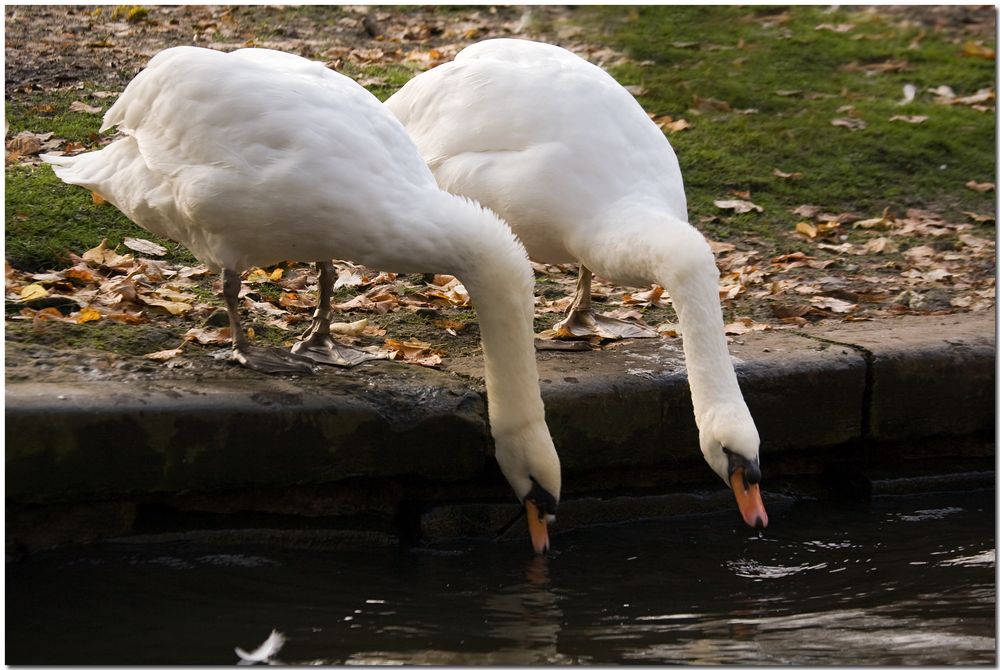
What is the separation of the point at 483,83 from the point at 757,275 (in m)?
2.01

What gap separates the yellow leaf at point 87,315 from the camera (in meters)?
5.03

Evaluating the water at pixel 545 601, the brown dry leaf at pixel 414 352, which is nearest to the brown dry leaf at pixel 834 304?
the water at pixel 545 601

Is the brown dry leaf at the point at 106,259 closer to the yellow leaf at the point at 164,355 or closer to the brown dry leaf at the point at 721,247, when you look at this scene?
the yellow leaf at the point at 164,355

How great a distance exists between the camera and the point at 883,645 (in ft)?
12.4

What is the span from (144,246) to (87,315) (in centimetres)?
120

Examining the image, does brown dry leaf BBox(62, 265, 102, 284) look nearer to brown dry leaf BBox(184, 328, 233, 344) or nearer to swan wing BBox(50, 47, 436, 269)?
swan wing BBox(50, 47, 436, 269)

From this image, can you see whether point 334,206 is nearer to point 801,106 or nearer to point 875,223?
point 875,223

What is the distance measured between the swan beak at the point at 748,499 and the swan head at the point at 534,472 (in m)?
0.65

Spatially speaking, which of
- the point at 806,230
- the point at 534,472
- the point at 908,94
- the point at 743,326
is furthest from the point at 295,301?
the point at 908,94

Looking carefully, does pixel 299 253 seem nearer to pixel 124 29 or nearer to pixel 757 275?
pixel 757 275

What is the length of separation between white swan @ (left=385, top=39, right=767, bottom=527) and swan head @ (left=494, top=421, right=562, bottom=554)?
2.04ft

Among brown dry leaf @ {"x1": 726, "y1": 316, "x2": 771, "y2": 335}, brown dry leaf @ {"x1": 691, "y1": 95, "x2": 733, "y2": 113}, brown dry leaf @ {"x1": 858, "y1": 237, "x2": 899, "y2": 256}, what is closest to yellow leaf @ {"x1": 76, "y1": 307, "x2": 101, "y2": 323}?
brown dry leaf @ {"x1": 726, "y1": 316, "x2": 771, "y2": 335}

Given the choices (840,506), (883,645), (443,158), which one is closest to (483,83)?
(443,158)

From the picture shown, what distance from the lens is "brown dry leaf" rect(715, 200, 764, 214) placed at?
302 inches
